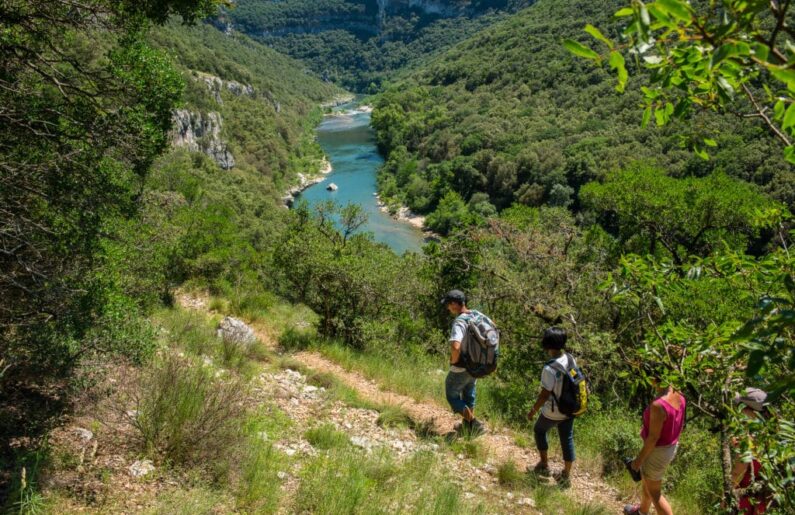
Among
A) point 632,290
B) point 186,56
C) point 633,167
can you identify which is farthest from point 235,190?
point 632,290

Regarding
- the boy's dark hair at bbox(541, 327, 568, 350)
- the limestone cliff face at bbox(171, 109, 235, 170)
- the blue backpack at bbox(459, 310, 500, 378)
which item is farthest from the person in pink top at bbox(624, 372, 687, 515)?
the limestone cliff face at bbox(171, 109, 235, 170)

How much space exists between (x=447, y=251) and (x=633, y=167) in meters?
8.29

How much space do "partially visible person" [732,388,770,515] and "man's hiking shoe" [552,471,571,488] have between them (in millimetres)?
1373

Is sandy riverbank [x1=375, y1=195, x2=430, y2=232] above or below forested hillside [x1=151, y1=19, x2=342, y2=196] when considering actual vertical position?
below

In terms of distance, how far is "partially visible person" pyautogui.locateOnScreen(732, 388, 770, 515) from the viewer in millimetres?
2717

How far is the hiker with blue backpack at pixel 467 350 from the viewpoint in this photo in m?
5.00

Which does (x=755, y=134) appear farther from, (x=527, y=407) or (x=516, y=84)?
(x=516, y=84)

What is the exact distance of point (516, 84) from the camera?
286ft

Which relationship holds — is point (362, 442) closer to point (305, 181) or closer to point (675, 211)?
point (675, 211)

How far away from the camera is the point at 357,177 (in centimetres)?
7606

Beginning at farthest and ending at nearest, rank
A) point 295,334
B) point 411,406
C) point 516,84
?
point 516,84 → point 295,334 → point 411,406

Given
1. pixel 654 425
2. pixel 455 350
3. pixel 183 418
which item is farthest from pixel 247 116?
pixel 654 425

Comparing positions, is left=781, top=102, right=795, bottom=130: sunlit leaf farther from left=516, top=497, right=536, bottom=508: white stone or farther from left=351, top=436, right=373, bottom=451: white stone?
left=351, top=436, right=373, bottom=451: white stone

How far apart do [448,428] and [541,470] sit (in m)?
1.18
